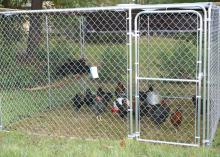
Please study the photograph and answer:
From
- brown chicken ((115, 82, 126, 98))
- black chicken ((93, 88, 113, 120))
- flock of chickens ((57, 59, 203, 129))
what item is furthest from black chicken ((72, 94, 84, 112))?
brown chicken ((115, 82, 126, 98))

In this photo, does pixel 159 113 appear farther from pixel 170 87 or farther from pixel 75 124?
pixel 170 87

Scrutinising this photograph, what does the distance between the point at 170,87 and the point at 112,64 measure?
164 centimetres

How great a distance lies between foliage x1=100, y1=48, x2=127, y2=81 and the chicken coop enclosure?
3 centimetres

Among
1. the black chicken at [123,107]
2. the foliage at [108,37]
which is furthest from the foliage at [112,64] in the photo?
the black chicken at [123,107]

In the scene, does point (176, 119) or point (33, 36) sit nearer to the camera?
point (176, 119)

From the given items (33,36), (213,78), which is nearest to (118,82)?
(213,78)

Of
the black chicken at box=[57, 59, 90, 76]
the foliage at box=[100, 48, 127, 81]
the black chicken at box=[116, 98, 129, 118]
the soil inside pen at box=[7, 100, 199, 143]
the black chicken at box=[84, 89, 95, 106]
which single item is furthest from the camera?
the foliage at box=[100, 48, 127, 81]

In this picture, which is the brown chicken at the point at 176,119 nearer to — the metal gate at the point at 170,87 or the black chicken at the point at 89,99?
the metal gate at the point at 170,87

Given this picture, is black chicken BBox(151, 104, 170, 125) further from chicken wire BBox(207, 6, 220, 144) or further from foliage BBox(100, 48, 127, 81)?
foliage BBox(100, 48, 127, 81)

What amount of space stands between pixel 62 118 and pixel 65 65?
3.39 metres

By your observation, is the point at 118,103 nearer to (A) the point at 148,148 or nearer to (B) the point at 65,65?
(A) the point at 148,148

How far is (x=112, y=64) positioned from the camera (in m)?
10.6

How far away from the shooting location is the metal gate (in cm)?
557

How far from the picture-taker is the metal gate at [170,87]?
5574 millimetres
